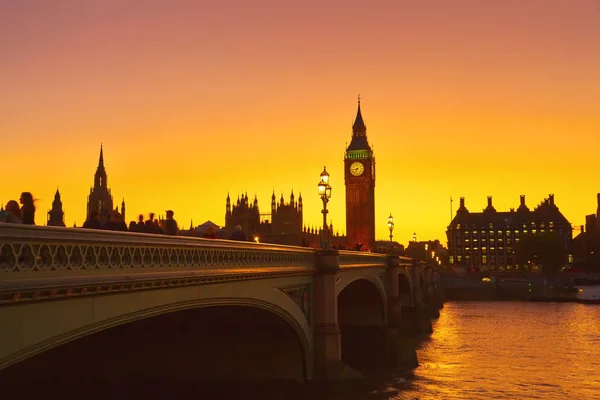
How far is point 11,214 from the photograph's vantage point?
32.3 ft

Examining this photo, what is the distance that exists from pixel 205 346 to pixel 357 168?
13003 cm

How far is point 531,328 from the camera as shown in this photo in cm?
6538

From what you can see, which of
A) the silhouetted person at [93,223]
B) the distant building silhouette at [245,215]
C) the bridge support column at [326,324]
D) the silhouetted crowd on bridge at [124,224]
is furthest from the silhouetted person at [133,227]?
the distant building silhouette at [245,215]

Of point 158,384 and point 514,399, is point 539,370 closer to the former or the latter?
point 514,399

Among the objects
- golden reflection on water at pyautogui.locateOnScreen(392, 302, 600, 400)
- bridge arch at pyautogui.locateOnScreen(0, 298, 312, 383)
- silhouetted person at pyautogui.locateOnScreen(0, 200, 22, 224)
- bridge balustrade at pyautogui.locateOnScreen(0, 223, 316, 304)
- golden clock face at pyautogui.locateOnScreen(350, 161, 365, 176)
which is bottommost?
golden reflection on water at pyautogui.locateOnScreen(392, 302, 600, 400)

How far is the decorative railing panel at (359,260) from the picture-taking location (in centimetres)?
3217

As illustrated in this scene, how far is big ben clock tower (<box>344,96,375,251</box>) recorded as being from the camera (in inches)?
5744

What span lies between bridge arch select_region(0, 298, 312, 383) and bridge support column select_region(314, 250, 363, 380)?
644 mm

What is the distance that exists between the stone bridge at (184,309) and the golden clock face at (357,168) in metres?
105

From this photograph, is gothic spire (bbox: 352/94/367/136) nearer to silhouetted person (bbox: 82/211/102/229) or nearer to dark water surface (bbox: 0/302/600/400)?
dark water surface (bbox: 0/302/600/400)

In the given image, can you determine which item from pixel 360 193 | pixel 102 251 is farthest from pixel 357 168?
pixel 102 251

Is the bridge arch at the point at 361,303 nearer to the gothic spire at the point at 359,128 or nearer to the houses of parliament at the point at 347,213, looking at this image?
the houses of parliament at the point at 347,213

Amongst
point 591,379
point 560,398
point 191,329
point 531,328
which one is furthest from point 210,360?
point 531,328

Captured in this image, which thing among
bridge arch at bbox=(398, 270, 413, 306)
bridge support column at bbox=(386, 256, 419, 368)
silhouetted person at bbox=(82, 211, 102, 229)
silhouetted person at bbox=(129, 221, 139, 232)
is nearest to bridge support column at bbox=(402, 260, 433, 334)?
bridge arch at bbox=(398, 270, 413, 306)
